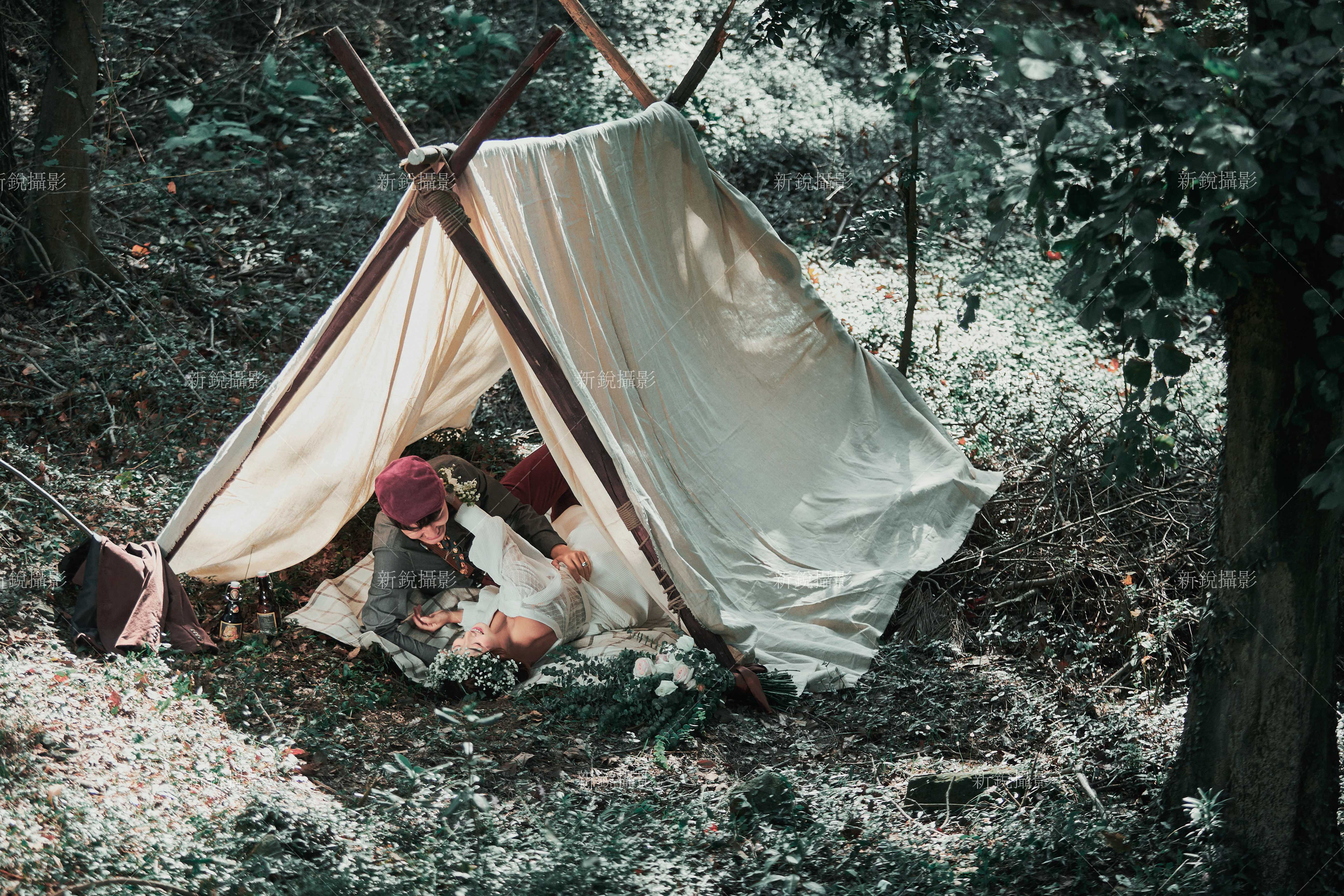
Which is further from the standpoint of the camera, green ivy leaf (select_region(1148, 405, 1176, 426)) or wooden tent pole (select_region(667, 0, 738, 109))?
wooden tent pole (select_region(667, 0, 738, 109))

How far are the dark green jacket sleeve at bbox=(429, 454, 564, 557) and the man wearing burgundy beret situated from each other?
95 millimetres

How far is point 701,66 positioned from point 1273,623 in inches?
148

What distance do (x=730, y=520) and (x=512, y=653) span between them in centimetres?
116

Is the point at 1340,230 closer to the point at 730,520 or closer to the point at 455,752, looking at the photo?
the point at 730,520

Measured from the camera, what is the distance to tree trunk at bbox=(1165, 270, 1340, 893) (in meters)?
3.04

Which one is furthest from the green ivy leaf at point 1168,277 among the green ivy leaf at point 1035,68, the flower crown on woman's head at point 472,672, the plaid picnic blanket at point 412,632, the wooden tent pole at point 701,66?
the wooden tent pole at point 701,66

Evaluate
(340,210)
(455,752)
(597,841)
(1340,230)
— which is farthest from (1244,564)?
(340,210)

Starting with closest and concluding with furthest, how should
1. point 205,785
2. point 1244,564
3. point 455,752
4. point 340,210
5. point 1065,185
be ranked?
point 1065,185, point 1244,564, point 205,785, point 455,752, point 340,210

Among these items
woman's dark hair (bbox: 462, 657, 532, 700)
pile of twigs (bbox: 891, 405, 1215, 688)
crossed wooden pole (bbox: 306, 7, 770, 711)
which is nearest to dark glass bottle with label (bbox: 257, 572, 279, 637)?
woman's dark hair (bbox: 462, 657, 532, 700)

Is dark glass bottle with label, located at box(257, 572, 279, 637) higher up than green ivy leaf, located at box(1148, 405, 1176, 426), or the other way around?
green ivy leaf, located at box(1148, 405, 1176, 426)

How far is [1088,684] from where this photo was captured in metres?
4.48

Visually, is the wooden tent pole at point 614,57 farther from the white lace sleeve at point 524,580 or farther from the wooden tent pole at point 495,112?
the white lace sleeve at point 524,580

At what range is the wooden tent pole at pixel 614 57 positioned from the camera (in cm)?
543

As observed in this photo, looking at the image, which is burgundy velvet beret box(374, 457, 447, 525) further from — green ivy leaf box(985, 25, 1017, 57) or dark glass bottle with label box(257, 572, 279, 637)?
green ivy leaf box(985, 25, 1017, 57)
